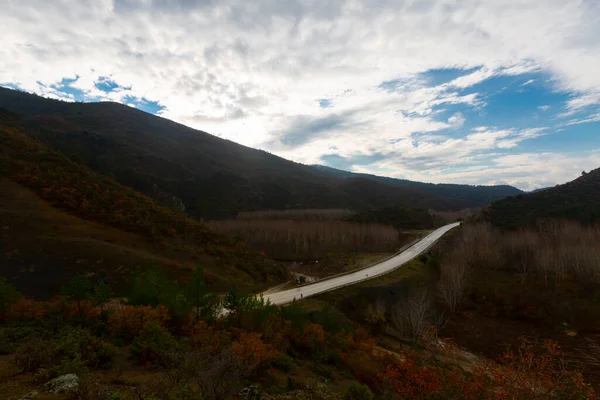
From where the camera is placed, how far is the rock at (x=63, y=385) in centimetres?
715

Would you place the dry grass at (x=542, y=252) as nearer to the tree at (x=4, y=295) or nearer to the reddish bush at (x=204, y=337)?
the reddish bush at (x=204, y=337)

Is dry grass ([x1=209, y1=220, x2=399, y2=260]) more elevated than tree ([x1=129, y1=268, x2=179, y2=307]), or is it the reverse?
tree ([x1=129, y1=268, x2=179, y2=307])

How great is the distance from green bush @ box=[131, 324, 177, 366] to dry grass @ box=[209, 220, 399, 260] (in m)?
54.2

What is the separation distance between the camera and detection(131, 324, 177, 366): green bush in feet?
35.4

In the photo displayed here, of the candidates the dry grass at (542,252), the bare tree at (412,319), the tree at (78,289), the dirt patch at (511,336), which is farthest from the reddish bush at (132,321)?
the dry grass at (542,252)

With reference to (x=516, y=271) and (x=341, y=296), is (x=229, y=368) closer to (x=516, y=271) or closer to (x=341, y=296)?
(x=341, y=296)

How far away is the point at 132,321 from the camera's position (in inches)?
507

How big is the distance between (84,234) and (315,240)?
4738cm

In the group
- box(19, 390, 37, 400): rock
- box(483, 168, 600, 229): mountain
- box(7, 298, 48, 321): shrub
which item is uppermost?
box(483, 168, 600, 229): mountain

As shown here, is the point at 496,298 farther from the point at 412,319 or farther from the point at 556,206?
the point at 556,206

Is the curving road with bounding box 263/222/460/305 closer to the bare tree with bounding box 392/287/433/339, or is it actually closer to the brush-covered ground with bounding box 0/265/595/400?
the bare tree with bounding box 392/287/433/339

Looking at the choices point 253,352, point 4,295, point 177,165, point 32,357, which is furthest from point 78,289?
point 177,165

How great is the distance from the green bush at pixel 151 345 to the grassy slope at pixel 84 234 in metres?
16.9

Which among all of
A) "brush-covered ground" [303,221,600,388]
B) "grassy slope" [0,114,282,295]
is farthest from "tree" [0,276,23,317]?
"brush-covered ground" [303,221,600,388]
